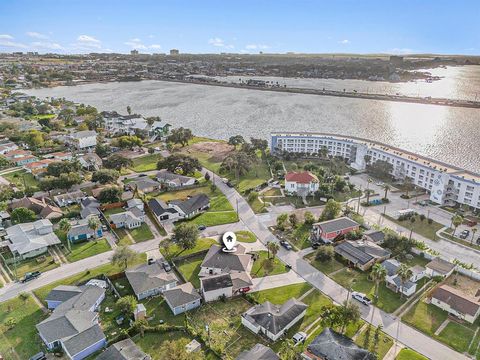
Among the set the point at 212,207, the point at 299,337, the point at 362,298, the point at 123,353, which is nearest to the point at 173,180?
the point at 212,207

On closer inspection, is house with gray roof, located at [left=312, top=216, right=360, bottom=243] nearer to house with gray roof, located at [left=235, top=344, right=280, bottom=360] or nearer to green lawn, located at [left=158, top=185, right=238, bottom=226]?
green lawn, located at [left=158, top=185, right=238, bottom=226]

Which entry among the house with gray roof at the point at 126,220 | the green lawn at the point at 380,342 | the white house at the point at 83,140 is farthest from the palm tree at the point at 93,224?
the white house at the point at 83,140

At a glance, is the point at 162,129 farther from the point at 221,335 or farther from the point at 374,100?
the point at 374,100

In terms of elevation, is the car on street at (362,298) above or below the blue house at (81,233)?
below

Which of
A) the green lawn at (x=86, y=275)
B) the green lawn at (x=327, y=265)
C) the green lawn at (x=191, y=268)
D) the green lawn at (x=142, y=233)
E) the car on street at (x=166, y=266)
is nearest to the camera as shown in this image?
the green lawn at (x=86, y=275)

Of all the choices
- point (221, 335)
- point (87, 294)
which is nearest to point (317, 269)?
point (221, 335)

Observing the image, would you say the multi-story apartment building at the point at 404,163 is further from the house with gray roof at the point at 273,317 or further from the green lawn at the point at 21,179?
the green lawn at the point at 21,179
